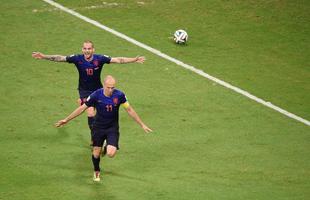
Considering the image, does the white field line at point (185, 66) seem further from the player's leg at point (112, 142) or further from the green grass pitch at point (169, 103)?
the player's leg at point (112, 142)

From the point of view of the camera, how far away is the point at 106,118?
16078 mm

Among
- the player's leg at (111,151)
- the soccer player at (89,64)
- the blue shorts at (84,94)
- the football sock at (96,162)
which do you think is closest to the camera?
the player's leg at (111,151)

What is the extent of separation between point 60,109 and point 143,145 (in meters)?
2.68

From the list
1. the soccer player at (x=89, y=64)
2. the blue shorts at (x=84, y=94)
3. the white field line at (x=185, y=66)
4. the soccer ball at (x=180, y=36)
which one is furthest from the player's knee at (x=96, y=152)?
the soccer ball at (x=180, y=36)

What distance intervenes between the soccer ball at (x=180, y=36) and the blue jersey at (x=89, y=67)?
18.6 ft

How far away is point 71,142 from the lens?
17.9 m

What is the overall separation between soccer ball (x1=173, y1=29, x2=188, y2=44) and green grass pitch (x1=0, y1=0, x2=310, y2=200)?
26cm

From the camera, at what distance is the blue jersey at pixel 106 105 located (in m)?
15.9

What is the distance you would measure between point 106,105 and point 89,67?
1786 millimetres

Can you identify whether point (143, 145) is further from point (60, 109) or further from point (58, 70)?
point (58, 70)

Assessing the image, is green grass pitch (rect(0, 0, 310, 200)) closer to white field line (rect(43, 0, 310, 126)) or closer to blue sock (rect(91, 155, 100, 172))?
white field line (rect(43, 0, 310, 126))

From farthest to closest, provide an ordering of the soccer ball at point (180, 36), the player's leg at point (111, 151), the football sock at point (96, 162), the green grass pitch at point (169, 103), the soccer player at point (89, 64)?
the soccer ball at point (180, 36) → the soccer player at point (89, 64) → the green grass pitch at point (169, 103) → the football sock at point (96, 162) → the player's leg at point (111, 151)

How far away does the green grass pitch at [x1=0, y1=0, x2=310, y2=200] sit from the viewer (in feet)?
52.7

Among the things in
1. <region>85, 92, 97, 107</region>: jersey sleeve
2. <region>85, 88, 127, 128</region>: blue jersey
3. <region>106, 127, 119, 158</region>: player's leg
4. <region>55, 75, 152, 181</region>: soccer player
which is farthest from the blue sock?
<region>85, 92, 97, 107</region>: jersey sleeve
